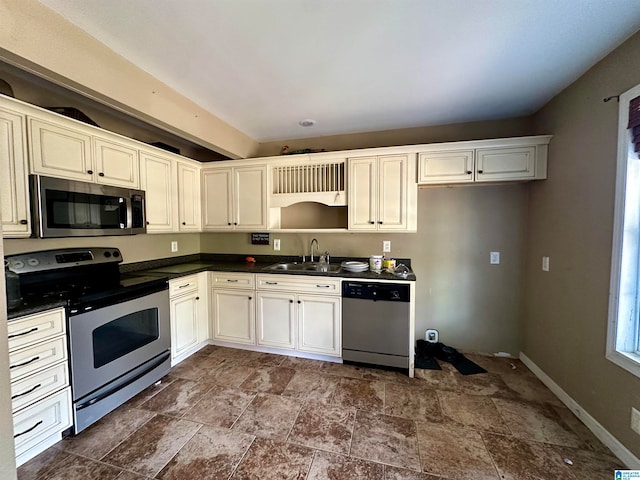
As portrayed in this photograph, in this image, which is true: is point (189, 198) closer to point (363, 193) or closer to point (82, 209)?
point (82, 209)

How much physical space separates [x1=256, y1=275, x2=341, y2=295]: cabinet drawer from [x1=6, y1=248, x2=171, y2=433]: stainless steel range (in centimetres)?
92

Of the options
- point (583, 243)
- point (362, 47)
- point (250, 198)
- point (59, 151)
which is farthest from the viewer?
point (250, 198)

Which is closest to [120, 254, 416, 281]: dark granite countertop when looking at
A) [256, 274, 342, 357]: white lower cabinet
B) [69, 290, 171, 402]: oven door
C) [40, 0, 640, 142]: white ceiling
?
[256, 274, 342, 357]: white lower cabinet

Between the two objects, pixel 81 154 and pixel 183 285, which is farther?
pixel 183 285

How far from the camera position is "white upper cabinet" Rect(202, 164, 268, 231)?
3146 millimetres

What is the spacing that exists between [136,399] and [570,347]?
136 inches

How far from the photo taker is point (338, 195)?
2.94m

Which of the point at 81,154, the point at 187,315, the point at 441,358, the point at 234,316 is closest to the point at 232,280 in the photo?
the point at 234,316

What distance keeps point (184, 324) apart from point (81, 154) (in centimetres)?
170

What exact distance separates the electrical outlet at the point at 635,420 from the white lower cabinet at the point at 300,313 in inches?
76.9

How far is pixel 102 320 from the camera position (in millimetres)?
1876

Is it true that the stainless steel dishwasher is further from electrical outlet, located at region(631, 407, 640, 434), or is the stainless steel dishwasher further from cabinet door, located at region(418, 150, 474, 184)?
electrical outlet, located at region(631, 407, 640, 434)

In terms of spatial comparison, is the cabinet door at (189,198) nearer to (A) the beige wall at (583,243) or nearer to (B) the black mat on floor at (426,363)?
(B) the black mat on floor at (426,363)

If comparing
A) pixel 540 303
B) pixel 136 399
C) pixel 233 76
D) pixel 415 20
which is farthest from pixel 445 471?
pixel 233 76
